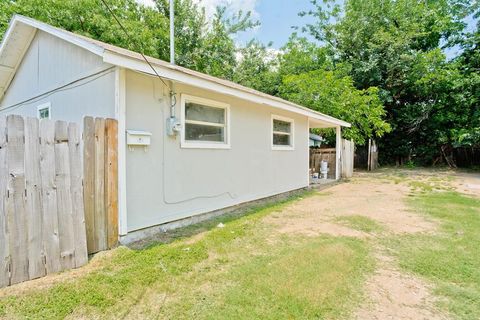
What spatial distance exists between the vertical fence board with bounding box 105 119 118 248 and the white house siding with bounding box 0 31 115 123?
1.00 feet

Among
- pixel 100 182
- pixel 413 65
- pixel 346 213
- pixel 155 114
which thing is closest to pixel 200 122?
pixel 155 114

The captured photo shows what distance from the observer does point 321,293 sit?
2.66 meters

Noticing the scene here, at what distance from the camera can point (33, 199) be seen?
2865mm

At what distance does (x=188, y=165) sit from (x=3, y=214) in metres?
2.64

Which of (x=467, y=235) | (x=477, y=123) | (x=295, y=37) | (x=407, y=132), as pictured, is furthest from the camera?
(x=295, y=37)

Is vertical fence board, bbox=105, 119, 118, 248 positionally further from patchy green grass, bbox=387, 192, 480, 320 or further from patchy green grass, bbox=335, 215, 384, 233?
patchy green grass, bbox=335, 215, 384, 233

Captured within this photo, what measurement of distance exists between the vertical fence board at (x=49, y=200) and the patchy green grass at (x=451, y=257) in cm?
408

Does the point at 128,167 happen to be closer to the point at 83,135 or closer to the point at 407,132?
the point at 83,135

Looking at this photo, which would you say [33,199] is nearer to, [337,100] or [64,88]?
[64,88]

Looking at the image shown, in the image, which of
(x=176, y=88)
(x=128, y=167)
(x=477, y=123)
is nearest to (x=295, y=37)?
(x=477, y=123)

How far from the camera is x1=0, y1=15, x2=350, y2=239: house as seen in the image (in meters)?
3.87

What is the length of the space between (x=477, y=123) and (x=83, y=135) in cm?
1793

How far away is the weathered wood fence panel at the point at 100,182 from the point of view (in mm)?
3388

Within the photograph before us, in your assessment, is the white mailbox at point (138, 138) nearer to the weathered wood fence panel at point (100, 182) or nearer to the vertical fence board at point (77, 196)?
the weathered wood fence panel at point (100, 182)
